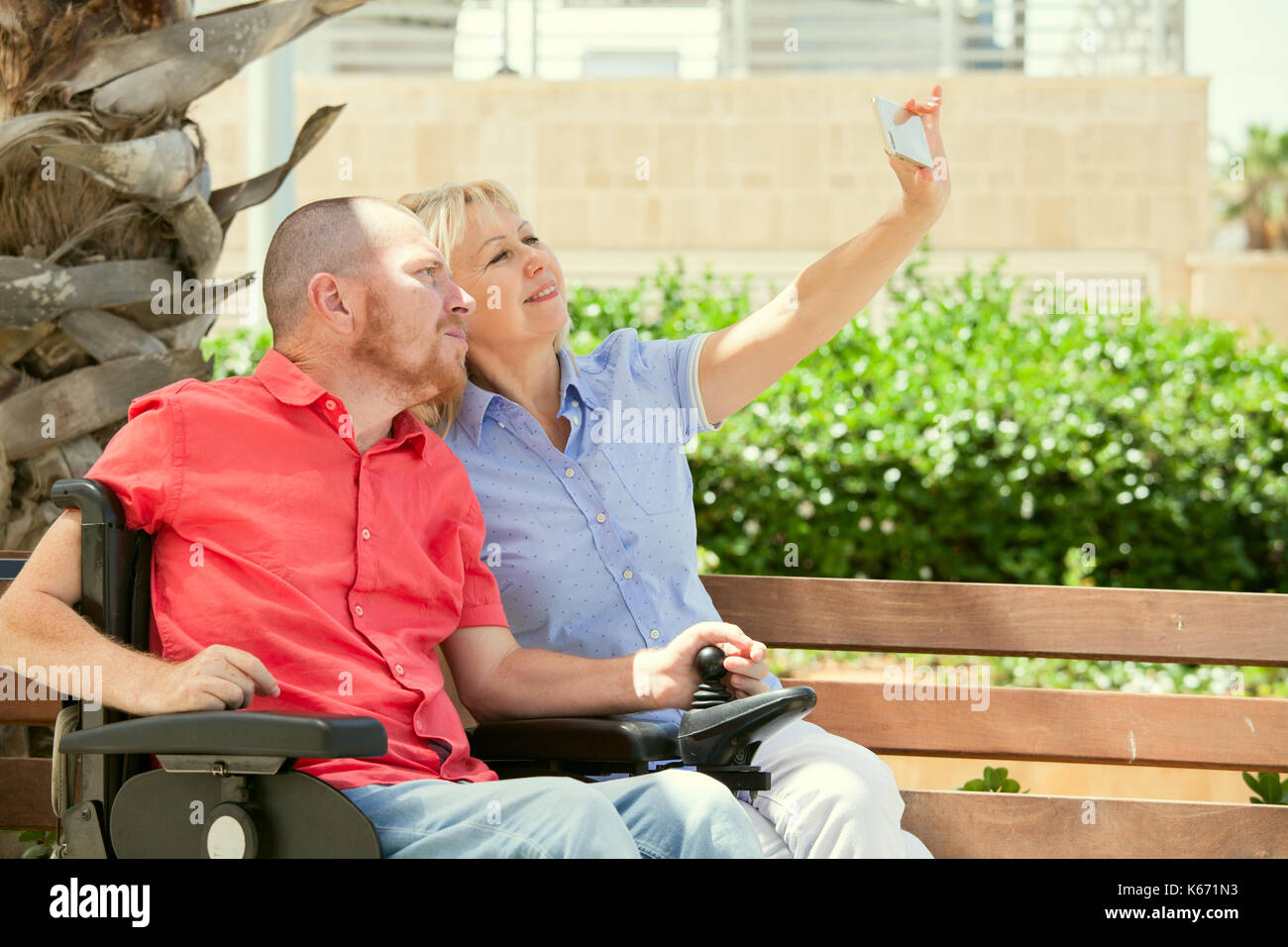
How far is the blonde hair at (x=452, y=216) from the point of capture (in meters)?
2.63

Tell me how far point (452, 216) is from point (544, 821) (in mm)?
1328

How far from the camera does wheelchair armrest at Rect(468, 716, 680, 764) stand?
7.18ft

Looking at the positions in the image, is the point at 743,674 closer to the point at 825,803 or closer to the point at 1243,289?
the point at 825,803

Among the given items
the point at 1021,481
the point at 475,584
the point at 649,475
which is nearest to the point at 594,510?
the point at 649,475

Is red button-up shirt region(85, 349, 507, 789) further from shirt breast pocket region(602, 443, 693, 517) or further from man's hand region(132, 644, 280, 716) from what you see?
shirt breast pocket region(602, 443, 693, 517)

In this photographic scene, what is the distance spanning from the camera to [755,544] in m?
5.30

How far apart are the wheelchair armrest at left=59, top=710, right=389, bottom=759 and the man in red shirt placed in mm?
98

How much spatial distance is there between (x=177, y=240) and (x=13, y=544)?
0.71 metres

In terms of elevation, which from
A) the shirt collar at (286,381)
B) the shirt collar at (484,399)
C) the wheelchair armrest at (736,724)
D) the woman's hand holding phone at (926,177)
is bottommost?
the wheelchair armrest at (736,724)

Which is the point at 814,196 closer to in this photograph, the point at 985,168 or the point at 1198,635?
the point at 985,168

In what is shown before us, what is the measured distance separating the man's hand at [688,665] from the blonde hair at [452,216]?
0.64 m

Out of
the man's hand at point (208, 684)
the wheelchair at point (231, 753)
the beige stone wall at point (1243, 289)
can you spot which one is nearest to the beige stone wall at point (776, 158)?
the beige stone wall at point (1243, 289)

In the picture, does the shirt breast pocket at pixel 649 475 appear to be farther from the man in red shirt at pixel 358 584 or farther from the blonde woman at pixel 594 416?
the man in red shirt at pixel 358 584

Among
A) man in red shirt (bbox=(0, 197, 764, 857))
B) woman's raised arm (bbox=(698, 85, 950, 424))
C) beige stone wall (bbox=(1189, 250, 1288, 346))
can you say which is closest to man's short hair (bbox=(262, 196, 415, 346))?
man in red shirt (bbox=(0, 197, 764, 857))
